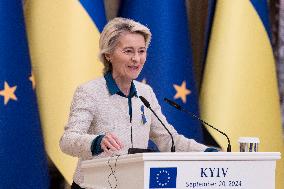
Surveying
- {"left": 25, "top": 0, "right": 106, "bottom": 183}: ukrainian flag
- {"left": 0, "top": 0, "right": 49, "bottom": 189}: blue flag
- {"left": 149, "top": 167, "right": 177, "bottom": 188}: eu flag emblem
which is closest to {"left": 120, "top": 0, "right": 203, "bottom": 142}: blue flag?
{"left": 25, "top": 0, "right": 106, "bottom": 183}: ukrainian flag

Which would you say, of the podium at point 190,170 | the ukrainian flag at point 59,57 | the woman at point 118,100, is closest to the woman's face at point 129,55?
the woman at point 118,100

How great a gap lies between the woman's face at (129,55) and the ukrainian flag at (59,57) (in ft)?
3.82

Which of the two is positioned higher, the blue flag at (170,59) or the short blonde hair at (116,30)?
the blue flag at (170,59)

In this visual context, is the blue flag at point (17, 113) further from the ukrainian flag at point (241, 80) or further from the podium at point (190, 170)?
the podium at point (190, 170)

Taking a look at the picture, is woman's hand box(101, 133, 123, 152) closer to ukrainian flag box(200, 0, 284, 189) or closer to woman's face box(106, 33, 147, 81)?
woman's face box(106, 33, 147, 81)

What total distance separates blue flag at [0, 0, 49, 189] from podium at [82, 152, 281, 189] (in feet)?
4.57

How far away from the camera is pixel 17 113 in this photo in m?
3.18

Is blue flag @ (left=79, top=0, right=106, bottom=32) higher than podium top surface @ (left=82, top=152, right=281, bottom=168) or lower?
higher

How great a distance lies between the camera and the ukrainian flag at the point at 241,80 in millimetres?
3539

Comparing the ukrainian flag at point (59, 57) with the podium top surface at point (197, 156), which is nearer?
the podium top surface at point (197, 156)

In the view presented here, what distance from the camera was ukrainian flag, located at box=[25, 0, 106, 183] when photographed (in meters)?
3.26

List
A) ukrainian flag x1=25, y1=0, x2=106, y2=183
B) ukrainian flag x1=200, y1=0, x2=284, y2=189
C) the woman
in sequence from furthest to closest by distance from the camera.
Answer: ukrainian flag x1=200, y1=0, x2=284, y2=189, ukrainian flag x1=25, y1=0, x2=106, y2=183, the woman

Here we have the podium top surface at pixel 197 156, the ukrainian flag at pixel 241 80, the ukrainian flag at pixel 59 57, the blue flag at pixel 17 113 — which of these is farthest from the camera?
the ukrainian flag at pixel 241 80

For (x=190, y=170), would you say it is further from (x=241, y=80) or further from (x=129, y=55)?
(x=241, y=80)
